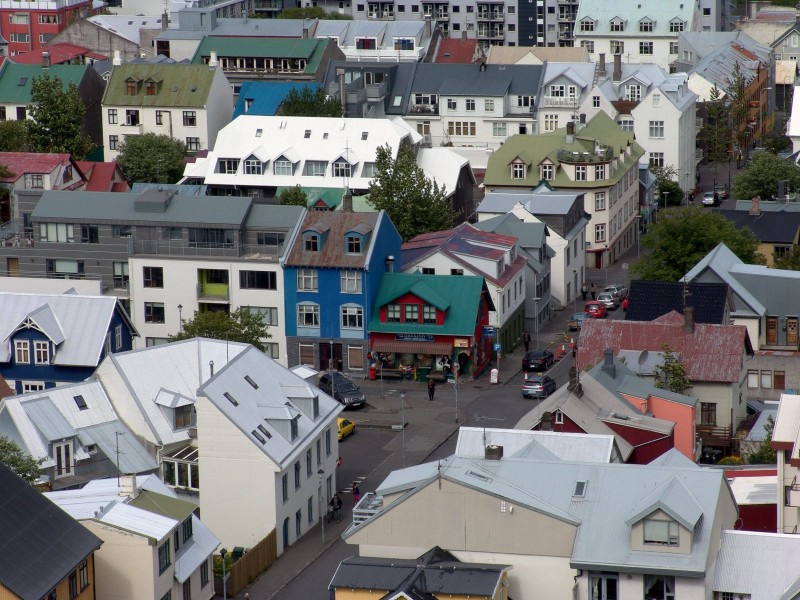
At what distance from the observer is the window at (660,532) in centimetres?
7006

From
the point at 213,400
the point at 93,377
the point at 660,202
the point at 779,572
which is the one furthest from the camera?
the point at 660,202

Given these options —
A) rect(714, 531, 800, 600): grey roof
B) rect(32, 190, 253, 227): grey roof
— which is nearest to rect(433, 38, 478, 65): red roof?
rect(32, 190, 253, 227): grey roof

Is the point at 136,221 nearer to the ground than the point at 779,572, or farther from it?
farther from it

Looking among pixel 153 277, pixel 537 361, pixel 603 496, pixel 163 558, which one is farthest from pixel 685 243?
pixel 163 558

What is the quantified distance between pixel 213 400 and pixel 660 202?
7798cm

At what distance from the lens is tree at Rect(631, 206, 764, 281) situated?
117 meters

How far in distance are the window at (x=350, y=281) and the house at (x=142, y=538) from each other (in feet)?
110

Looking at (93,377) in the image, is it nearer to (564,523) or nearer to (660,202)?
(564,523)

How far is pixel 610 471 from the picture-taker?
242 feet

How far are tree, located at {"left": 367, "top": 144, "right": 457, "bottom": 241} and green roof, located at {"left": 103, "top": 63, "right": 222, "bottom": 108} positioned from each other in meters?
32.5

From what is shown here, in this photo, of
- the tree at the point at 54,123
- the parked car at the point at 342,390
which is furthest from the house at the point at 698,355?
the tree at the point at 54,123

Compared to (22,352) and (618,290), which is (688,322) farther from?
(22,352)

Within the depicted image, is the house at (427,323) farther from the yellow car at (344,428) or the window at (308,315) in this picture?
the yellow car at (344,428)

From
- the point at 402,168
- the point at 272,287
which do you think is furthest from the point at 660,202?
the point at 272,287
